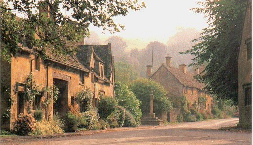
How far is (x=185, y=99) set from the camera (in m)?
62.7

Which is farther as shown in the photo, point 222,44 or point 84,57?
point 84,57

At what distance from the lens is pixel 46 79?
Answer: 2580 cm

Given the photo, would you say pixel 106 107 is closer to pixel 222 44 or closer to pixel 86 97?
pixel 86 97

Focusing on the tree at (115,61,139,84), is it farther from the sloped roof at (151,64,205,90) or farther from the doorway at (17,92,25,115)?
the doorway at (17,92,25,115)

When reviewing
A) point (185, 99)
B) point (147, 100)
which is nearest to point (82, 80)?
point (147, 100)

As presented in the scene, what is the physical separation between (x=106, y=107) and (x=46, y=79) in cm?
995

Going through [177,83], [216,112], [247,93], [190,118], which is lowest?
[190,118]

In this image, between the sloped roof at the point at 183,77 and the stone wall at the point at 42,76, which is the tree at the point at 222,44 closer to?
the stone wall at the point at 42,76

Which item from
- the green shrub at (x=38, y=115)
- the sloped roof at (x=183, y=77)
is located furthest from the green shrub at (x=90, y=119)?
the sloped roof at (x=183, y=77)

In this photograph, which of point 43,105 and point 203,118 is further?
point 203,118

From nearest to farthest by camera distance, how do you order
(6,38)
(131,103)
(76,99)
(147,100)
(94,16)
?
(6,38)
(94,16)
(76,99)
(131,103)
(147,100)

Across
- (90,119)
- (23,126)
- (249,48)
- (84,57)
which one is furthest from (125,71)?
(23,126)

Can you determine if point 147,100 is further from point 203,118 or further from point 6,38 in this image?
point 6,38

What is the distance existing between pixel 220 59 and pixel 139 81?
1071 inches
